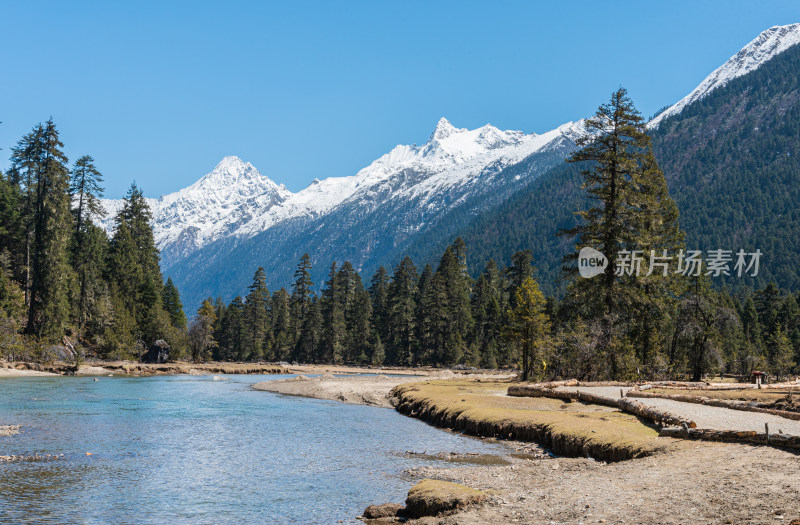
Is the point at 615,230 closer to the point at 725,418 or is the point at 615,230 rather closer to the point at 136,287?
the point at 725,418

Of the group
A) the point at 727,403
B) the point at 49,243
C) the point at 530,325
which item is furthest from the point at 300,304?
the point at 727,403

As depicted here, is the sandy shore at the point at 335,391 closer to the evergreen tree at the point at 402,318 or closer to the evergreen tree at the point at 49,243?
the evergreen tree at the point at 49,243

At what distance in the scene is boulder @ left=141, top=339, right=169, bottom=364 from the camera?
95.7 meters

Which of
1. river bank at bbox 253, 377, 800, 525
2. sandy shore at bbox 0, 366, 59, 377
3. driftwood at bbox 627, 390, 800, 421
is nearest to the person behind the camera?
river bank at bbox 253, 377, 800, 525

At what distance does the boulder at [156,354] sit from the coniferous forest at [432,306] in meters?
2.07

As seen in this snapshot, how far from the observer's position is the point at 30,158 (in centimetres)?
8162

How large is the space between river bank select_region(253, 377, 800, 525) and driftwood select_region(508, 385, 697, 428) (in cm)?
61

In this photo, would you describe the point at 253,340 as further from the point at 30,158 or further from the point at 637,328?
the point at 637,328

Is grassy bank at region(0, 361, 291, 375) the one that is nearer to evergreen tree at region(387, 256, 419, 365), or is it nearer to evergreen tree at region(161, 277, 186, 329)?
evergreen tree at region(161, 277, 186, 329)

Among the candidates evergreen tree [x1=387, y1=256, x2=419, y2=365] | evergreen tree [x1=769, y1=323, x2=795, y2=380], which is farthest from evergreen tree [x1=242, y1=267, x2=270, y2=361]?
evergreen tree [x1=769, y1=323, x2=795, y2=380]

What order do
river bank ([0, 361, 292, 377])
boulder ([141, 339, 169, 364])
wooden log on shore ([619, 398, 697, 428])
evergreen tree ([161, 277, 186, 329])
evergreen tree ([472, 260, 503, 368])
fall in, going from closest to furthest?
wooden log on shore ([619, 398, 697, 428])
river bank ([0, 361, 292, 377])
boulder ([141, 339, 169, 364])
evergreen tree ([472, 260, 503, 368])
evergreen tree ([161, 277, 186, 329])

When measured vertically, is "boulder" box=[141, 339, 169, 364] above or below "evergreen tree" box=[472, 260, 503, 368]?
below

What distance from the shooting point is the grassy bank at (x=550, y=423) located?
21.3 meters

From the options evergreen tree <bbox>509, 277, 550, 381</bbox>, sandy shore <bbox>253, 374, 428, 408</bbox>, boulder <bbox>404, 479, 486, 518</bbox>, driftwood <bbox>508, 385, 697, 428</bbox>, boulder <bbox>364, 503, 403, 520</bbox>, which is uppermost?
evergreen tree <bbox>509, 277, 550, 381</bbox>
